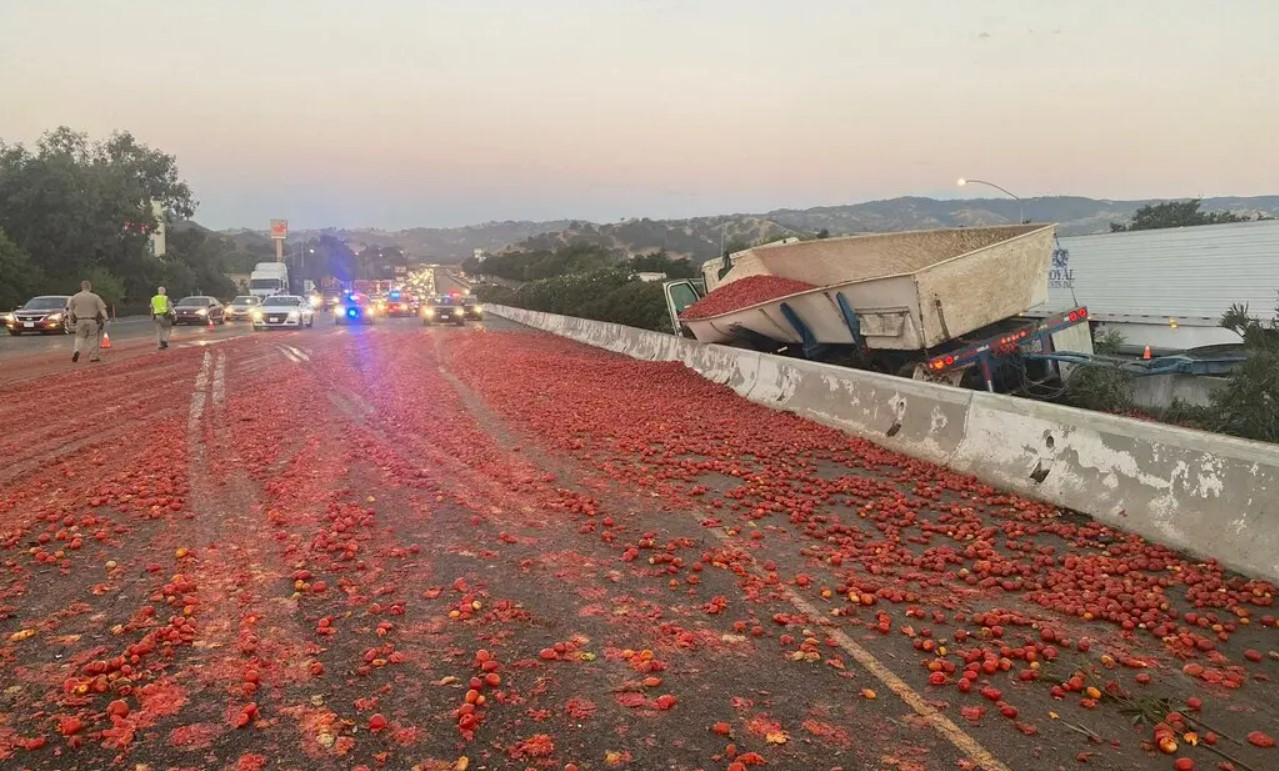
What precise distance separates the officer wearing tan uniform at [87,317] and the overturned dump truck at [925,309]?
543 inches

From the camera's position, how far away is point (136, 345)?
83.6ft

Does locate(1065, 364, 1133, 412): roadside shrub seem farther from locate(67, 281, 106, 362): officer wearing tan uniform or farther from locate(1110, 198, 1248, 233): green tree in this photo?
locate(1110, 198, 1248, 233): green tree

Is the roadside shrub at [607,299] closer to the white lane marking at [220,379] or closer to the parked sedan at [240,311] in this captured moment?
the white lane marking at [220,379]

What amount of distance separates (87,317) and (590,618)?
724 inches

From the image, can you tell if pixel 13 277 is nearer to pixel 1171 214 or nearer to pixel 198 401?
pixel 198 401

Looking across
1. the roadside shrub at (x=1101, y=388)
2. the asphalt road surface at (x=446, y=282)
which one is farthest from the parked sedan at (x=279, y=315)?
the asphalt road surface at (x=446, y=282)

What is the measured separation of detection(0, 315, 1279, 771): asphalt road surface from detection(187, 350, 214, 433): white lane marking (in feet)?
4.83

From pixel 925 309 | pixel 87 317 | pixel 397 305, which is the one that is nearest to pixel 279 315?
pixel 87 317

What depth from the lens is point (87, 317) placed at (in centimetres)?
1842

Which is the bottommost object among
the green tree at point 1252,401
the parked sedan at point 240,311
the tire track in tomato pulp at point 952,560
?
the tire track in tomato pulp at point 952,560

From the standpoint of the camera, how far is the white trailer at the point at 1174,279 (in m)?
19.7

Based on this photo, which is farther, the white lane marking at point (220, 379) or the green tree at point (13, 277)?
the green tree at point (13, 277)

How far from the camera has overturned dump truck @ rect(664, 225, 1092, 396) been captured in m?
12.1

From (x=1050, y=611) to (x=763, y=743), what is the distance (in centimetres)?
255
